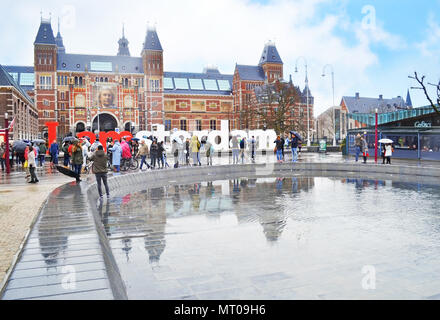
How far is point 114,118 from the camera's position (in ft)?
239

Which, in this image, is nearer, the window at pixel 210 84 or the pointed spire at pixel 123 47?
the window at pixel 210 84

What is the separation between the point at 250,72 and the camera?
8169cm

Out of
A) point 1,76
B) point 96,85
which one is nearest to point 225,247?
point 1,76

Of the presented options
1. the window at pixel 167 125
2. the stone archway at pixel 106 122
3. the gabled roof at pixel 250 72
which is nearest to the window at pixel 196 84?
the gabled roof at pixel 250 72

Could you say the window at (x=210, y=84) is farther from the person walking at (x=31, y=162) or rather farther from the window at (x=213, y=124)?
the person walking at (x=31, y=162)

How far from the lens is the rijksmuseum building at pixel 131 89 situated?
69375 mm

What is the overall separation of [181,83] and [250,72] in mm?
13767

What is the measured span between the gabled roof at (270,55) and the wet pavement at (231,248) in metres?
73.8

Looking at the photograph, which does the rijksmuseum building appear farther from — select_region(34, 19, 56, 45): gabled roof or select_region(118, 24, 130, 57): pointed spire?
select_region(118, 24, 130, 57): pointed spire

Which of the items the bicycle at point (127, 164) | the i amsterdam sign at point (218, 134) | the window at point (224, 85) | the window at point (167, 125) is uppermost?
the window at point (224, 85)

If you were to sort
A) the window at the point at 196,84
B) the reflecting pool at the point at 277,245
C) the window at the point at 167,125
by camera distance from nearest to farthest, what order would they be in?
the reflecting pool at the point at 277,245 → the window at the point at 167,125 → the window at the point at 196,84

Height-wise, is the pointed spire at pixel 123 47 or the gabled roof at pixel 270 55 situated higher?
the pointed spire at pixel 123 47
